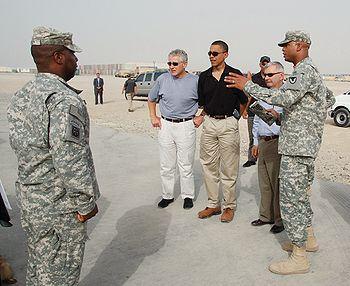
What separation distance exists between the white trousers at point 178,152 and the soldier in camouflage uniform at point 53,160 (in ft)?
7.87

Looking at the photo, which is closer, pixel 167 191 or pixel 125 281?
pixel 125 281

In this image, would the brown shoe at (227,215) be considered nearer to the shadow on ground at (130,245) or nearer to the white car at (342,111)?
the shadow on ground at (130,245)

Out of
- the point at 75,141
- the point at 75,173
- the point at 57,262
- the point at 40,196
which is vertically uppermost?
the point at 75,141

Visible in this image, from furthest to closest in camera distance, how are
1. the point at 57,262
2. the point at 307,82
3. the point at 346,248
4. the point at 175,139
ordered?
the point at 175,139
the point at 346,248
the point at 307,82
the point at 57,262

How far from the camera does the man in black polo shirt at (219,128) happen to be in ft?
13.5

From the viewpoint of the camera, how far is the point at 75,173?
2051 mm

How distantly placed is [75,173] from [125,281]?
4.45ft

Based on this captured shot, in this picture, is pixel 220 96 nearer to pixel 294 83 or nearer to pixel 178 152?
pixel 178 152

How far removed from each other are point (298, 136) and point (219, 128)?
4.10 ft

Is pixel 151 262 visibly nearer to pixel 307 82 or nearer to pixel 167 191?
pixel 167 191

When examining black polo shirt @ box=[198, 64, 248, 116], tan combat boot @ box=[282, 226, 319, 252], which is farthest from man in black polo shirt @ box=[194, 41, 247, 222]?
tan combat boot @ box=[282, 226, 319, 252]

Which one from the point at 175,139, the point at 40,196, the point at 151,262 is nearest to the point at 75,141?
the point at 40,196

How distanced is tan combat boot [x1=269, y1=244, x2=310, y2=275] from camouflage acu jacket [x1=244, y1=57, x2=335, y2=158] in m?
0.84

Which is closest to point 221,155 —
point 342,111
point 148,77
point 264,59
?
point 264,59
